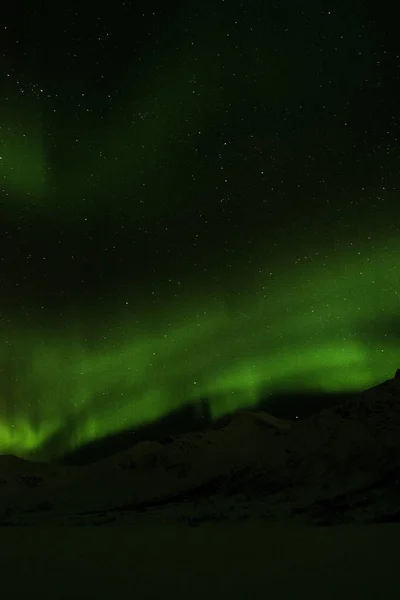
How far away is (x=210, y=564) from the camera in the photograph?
5.05 metres

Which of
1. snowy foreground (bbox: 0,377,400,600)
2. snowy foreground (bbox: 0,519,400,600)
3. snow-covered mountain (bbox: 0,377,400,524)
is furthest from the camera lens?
snow-covered mountain (bbox: 0,377,400,524)

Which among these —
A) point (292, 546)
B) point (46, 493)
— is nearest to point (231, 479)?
point (46, 493)

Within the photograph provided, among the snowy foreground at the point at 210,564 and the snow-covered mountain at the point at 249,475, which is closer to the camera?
the snowy foreground at the point at 210,564

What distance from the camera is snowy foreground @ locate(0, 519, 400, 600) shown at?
3.88 m

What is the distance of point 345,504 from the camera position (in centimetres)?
1030

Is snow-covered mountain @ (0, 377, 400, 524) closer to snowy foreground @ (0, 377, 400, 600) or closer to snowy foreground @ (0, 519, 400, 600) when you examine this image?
snowy foreground @ (0, 377, 400, 600)

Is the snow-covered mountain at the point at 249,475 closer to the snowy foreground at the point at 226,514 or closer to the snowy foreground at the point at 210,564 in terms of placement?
the snowy foreground at the point at 226,514

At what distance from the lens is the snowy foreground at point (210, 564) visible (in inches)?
153

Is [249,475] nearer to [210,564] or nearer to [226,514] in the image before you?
[226,514]

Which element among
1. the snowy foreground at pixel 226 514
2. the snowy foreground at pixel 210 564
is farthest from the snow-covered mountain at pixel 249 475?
the snowy foreground at pixel 210 564

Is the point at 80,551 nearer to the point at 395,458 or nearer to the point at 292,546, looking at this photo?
the point at 292,546

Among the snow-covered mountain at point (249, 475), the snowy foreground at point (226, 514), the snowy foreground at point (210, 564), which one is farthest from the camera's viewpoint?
the snow-covered mountain at point (249, 475)

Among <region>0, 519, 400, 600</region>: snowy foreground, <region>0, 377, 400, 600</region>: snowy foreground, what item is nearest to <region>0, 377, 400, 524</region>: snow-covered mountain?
<region>0, 377, 400, 600</region>: snowy foreground

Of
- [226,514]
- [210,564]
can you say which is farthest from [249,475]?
[210,564]
